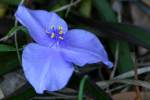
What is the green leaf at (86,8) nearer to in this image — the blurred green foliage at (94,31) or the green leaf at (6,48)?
the blurred green foliage at (94,31)

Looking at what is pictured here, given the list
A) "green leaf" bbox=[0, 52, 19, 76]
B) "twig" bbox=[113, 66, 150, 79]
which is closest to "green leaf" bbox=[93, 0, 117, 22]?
"twig" bbox=[113, 66, 150, 79]

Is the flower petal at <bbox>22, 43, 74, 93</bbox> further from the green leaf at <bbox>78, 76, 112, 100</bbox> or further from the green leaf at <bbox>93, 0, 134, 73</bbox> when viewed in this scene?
the green leaf at <bbox>93, 0, 134, 73</bbox>

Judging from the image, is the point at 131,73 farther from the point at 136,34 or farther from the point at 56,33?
the point at 56,33

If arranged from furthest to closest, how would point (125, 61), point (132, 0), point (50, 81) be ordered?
point (132, 0) → point (125, 61) → point (50, 81)

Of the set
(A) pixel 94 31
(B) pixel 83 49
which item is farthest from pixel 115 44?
(B) pixel 83 49

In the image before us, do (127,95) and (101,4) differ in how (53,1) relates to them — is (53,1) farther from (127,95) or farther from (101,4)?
(127,95)

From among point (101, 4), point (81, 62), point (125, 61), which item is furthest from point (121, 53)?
point (81, 62)

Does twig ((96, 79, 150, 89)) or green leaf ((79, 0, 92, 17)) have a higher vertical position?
green leaf ((79, 0, 92, 17))

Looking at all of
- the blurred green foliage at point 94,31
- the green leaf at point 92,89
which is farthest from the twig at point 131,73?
the green leaf at point 92,89
